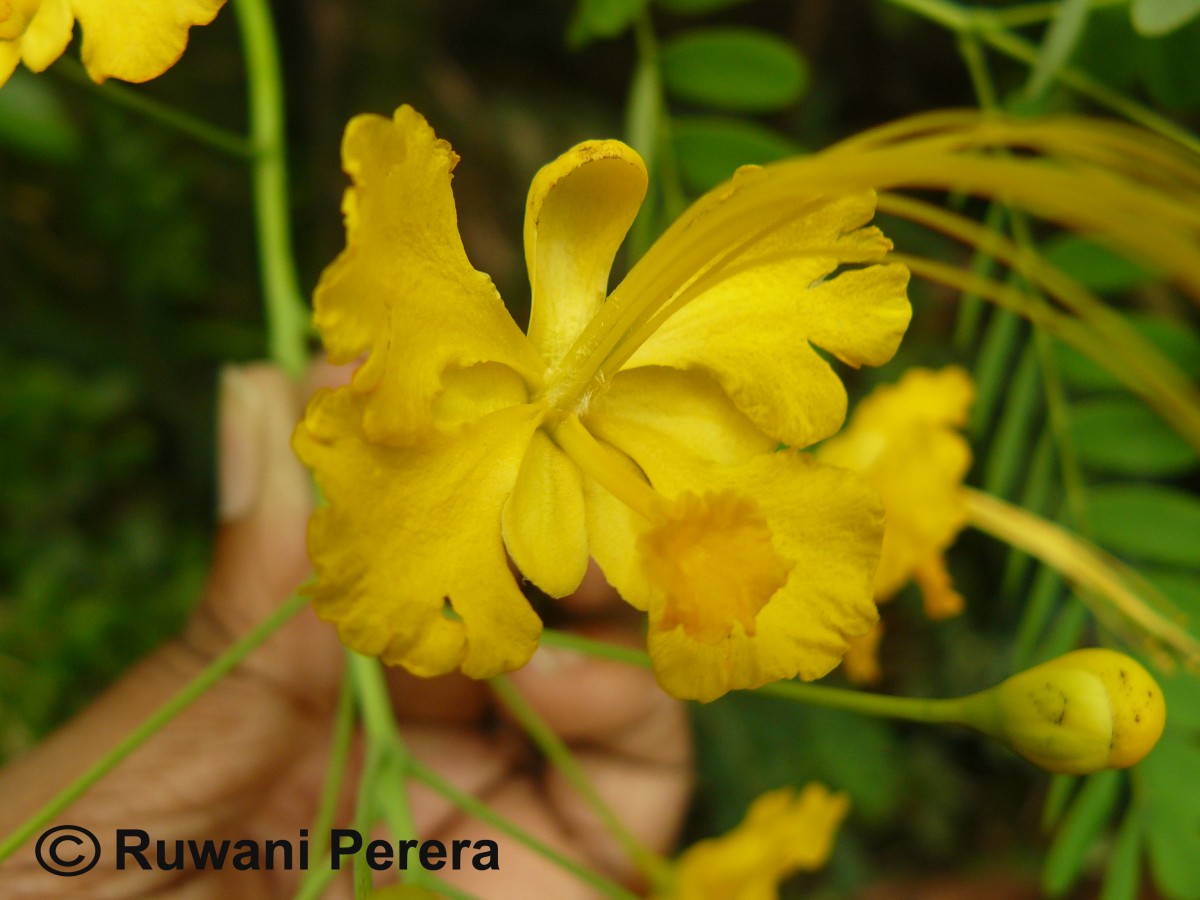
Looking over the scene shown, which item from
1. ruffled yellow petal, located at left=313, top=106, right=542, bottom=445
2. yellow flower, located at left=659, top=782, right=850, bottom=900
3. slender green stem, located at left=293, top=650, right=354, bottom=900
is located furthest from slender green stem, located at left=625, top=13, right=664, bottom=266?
yellow flower, located at left=659, top=782, right=850, bottom=900

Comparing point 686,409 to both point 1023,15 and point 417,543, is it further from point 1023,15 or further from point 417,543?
point 1023,15

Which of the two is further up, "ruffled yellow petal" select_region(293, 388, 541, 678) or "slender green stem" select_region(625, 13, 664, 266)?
"slender green stem" select_region(625, 13, 664, 266)

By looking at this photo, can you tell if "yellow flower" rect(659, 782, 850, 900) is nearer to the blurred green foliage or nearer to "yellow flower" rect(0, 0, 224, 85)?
the blurred green foliage

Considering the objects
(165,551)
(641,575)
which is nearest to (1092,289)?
(641,575)

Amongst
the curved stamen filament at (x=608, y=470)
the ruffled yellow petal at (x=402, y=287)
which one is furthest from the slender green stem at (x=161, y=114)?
the curved stamen filament at (x=608, y=470)

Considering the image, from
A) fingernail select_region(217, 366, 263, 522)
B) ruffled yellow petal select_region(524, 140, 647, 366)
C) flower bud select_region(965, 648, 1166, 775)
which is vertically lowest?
flower bud select_region(965, 648, 1166, 775)

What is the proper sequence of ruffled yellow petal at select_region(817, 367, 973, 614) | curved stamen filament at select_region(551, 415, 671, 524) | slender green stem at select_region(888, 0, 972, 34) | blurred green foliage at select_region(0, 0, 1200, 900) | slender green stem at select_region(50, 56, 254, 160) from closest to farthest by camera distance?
curved stamen filament at select_region(551, 415, 671, 524)
slender green stem at select_region(50, 56, 254, 160)
slender green stem at select_region(888, 0, 972, 34)
ruffled yellow petal at select_region(817, 367, 973, 614)
blurred green foliage at select_region(0, 0, 1200, 900)
